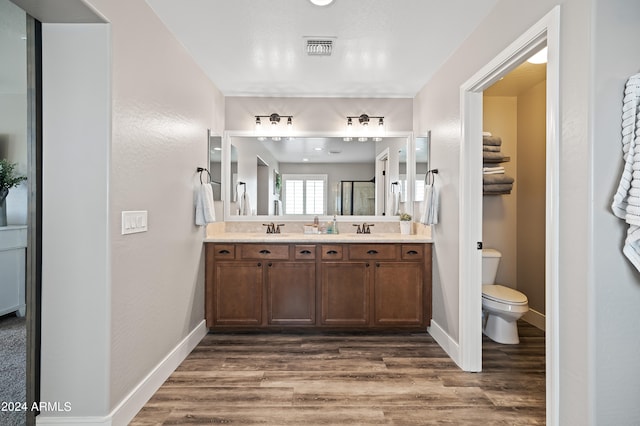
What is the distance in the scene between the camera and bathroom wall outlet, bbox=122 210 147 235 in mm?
1811

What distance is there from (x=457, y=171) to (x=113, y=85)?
230cm

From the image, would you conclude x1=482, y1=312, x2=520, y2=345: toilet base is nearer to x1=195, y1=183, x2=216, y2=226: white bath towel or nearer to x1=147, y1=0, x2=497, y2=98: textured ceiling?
x1=147, y1=0, x2=497, y2=98: textured ceiling

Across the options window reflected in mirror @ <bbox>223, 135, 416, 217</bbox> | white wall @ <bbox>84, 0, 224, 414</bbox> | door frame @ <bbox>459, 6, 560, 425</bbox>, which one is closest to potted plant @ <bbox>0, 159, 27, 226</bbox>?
white wall @ <bbox>84, 0, 224, 414</bbox>

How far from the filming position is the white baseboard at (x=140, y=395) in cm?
168

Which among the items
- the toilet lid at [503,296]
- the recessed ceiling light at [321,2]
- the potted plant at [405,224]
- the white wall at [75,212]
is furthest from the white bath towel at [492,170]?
the white wall at [75,212]

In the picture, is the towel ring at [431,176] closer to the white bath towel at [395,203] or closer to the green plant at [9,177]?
the white bath towel at [395,203]

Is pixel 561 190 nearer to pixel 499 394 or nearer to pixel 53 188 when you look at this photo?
pixel 499 394

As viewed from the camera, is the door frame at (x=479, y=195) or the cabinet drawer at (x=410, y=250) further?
the cabinet drawer at (x=410, y=250)

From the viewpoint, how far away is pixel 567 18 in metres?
1.44

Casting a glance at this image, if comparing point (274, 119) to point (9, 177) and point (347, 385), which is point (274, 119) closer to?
point (9, 177)

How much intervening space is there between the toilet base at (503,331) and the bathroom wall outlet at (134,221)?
9.62ft

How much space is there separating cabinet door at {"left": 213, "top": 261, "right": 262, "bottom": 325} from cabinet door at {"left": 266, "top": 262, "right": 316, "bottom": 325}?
112 mm

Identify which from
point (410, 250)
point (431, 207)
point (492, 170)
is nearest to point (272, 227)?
point (410, 250)

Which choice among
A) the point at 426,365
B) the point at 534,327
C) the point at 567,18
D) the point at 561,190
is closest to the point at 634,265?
the point at 561,190
